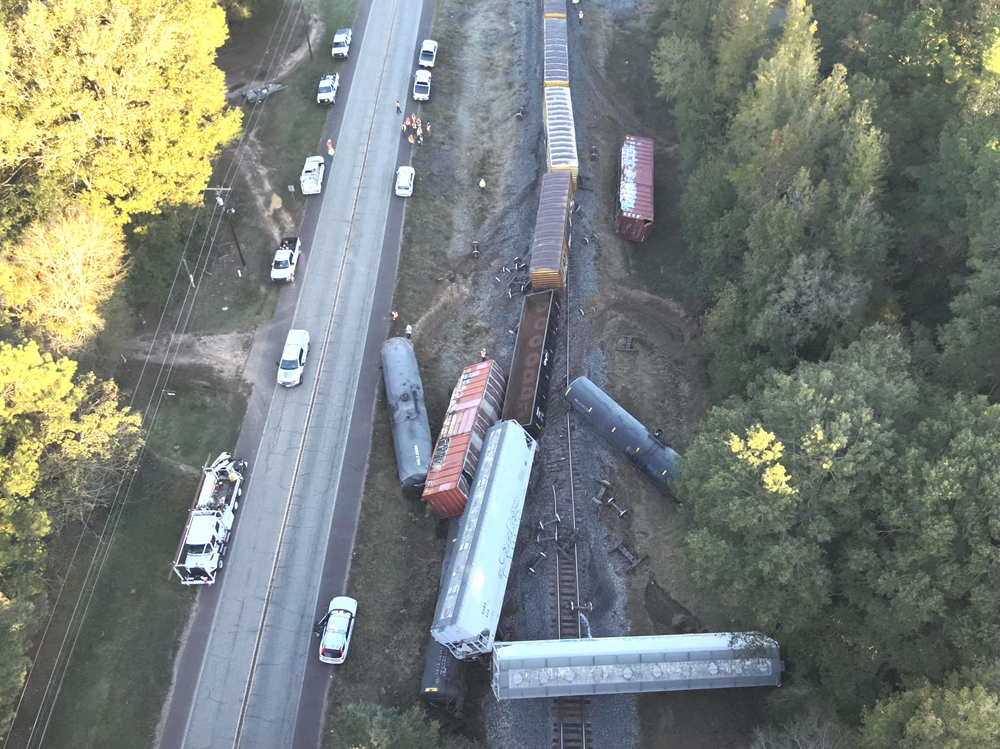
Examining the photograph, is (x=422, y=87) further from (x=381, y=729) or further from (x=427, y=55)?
(x=381, y=729)

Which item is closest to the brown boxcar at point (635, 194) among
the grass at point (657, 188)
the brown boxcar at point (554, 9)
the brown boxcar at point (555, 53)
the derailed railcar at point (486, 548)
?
the grass at point (657, 188)

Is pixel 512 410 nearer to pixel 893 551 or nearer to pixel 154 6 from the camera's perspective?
pixel 893 551

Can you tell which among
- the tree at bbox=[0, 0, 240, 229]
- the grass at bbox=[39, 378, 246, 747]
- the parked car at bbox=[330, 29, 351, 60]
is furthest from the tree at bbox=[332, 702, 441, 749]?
the parked car at bbox=[330, 29, 351, 60]

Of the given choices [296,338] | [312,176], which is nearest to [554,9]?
Answer: [312,176]

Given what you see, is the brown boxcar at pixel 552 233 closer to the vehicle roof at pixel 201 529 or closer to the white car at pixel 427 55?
the white car at pixel 427 55

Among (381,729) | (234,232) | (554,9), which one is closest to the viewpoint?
(381,729)

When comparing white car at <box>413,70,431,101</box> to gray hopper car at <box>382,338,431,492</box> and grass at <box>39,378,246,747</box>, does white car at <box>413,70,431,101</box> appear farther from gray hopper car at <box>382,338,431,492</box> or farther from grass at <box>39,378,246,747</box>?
grass at <box>39,378,246,747</box>
